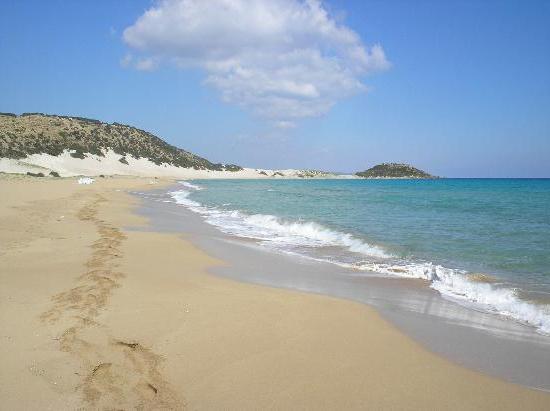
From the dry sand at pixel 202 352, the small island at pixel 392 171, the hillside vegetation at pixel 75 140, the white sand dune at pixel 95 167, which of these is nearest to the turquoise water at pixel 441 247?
the dry sand at pixel 202 352

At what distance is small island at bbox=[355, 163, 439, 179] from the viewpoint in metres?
164

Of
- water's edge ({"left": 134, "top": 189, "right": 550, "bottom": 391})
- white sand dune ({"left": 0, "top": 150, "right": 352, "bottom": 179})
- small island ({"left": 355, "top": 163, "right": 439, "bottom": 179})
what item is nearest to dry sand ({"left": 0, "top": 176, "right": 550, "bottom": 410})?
water's edge ({"left": 134, "top": 189, "right": 550, "bottom": 391})

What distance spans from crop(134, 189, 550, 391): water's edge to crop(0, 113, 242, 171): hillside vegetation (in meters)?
51.0

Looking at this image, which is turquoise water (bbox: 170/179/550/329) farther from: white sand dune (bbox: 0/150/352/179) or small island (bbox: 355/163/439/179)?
small island (bbox: 355/163/439/179)

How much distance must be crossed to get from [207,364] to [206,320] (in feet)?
3.88

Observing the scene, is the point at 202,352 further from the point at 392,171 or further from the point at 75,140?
the point at 392,171

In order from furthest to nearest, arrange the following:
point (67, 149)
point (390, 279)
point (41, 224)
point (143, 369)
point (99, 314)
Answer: point (67, 149)
point (41, 224)
point (390, 279)
point (99, 314)
point (143, 369)

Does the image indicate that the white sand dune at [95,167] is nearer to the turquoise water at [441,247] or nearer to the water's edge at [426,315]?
the turquoise water at [441,247]

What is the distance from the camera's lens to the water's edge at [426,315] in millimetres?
4418

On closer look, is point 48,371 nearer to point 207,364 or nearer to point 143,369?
point 143,369

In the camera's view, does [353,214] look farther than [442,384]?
Yes

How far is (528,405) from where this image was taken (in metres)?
3.54

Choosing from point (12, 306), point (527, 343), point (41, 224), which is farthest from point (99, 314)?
point (41, 224)

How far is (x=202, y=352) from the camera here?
165 inches
